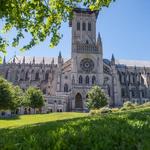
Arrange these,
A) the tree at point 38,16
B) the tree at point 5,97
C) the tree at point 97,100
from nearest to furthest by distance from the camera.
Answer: the tree at point 38,16 → the tree at point 5,97 → the tree at point 97,100

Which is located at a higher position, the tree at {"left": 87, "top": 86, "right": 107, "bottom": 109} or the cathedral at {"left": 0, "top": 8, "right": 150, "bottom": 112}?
the cathedral at {"left": 0, "top": 8, "right": 150, "bottom": 112}

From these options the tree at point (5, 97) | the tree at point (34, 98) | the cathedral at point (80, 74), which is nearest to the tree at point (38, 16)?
the tree at point (5, 97)

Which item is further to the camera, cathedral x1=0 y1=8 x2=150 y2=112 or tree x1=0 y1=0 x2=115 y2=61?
cathedral x1=0 y1=8 x2=150 y2=112

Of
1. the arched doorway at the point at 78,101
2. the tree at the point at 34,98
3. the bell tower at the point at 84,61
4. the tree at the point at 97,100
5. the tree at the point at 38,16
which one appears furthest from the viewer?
the bell tower at the point at 84,61

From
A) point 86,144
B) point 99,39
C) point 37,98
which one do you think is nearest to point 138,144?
point 86,144

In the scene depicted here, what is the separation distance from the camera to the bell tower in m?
79.5

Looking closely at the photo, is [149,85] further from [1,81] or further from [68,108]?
[1,81]

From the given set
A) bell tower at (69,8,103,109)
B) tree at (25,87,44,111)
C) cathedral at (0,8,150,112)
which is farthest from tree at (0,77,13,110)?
bell tower at (69,8,103,109)

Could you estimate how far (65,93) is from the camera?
7906 cm

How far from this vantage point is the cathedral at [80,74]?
258 ft

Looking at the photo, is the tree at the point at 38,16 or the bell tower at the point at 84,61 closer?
the tree at the point at 38,16

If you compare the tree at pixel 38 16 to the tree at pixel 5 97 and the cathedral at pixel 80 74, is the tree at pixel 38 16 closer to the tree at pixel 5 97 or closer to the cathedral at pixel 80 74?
the tree at pixel 5 97

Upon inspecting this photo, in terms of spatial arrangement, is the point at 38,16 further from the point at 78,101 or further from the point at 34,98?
the point at 78,101

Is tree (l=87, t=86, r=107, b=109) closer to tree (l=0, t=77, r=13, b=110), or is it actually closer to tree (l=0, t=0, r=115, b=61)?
tree (l=0, t=77, r=13, b=110)
